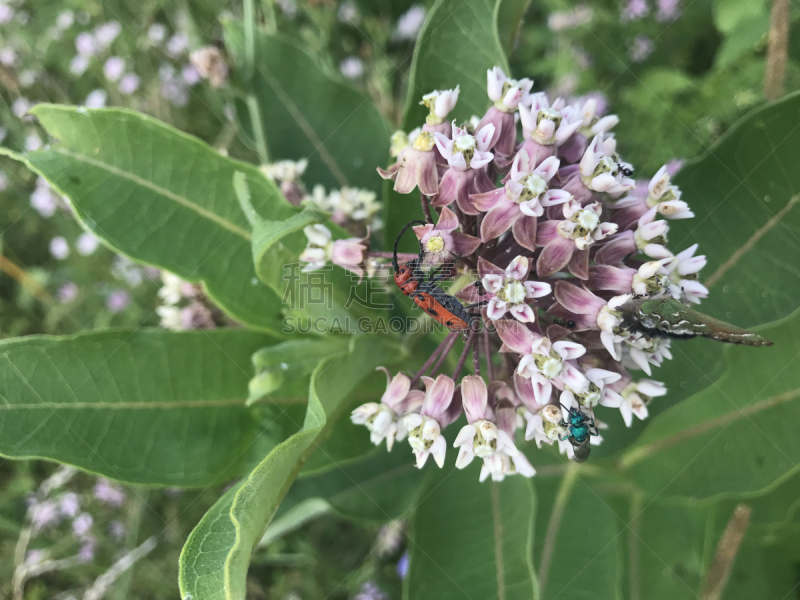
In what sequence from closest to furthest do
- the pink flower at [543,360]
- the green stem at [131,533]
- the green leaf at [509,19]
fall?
the pink flower at [543,360], the green leaf at [509,19], the green stem at [131,533]

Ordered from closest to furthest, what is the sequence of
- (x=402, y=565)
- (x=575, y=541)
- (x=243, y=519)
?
(x=243, y=519) < (x=575, y=541) < (x=402, y=565)

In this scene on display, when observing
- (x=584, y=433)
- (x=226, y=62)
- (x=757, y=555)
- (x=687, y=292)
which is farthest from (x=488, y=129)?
(x=757, y=555)

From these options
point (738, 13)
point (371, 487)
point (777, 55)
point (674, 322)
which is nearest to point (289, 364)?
point (371, 487)

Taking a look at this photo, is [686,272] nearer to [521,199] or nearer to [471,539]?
[521,199]

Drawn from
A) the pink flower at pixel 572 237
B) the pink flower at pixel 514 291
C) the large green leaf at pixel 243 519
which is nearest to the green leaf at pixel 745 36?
the pink flower at pixel 572 237

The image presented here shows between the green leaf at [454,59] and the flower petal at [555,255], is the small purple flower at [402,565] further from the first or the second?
the flower petal at [555,255]

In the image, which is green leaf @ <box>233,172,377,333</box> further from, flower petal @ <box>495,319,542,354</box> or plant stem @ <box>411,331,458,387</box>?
flower petal @ <box>495,319,542,354</box>

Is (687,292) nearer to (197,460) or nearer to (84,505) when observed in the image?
(197,460)
